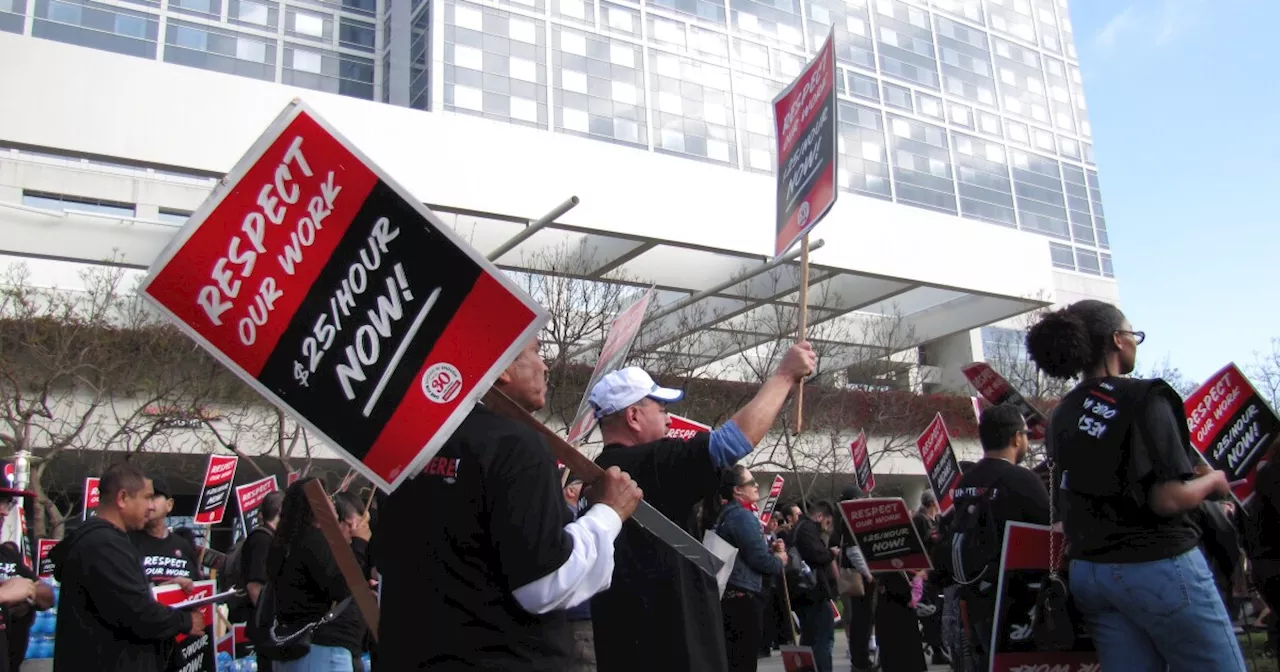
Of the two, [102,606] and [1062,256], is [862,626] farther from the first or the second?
[1062,256]

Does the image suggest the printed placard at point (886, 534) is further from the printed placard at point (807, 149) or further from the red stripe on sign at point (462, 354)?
the red stripe on sign at point (462, 354)

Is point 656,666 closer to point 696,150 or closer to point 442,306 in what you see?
point 442,306

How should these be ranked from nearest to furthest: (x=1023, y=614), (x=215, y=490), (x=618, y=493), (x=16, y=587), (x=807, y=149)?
(x=618, y=493) → (x=1023, y=614) → (x=16, y=587) → (x=807, y=149) → (x=215, y=490)

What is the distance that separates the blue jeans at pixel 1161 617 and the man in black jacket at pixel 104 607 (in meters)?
4.27

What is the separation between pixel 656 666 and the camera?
3807 mm

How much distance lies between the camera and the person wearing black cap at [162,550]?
24.5ft

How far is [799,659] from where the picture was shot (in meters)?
9.45

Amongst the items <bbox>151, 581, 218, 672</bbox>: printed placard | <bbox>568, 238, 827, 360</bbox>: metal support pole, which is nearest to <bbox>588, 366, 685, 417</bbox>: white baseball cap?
<bbox>151, 581, 218, 672</bbox>: printed placard

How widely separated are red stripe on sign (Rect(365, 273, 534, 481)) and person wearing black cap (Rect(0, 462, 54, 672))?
3.13 m

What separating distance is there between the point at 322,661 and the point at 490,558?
3334 mm

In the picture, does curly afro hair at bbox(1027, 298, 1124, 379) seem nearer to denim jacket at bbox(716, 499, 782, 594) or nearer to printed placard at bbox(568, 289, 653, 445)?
printed placard at bbox(568, 289, 653, 445)

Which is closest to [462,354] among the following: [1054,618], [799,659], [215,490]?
[1054,618]

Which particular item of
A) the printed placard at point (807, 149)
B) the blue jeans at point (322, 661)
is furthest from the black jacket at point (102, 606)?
the printed placard at point (807, 149)

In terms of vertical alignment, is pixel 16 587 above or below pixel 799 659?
above
